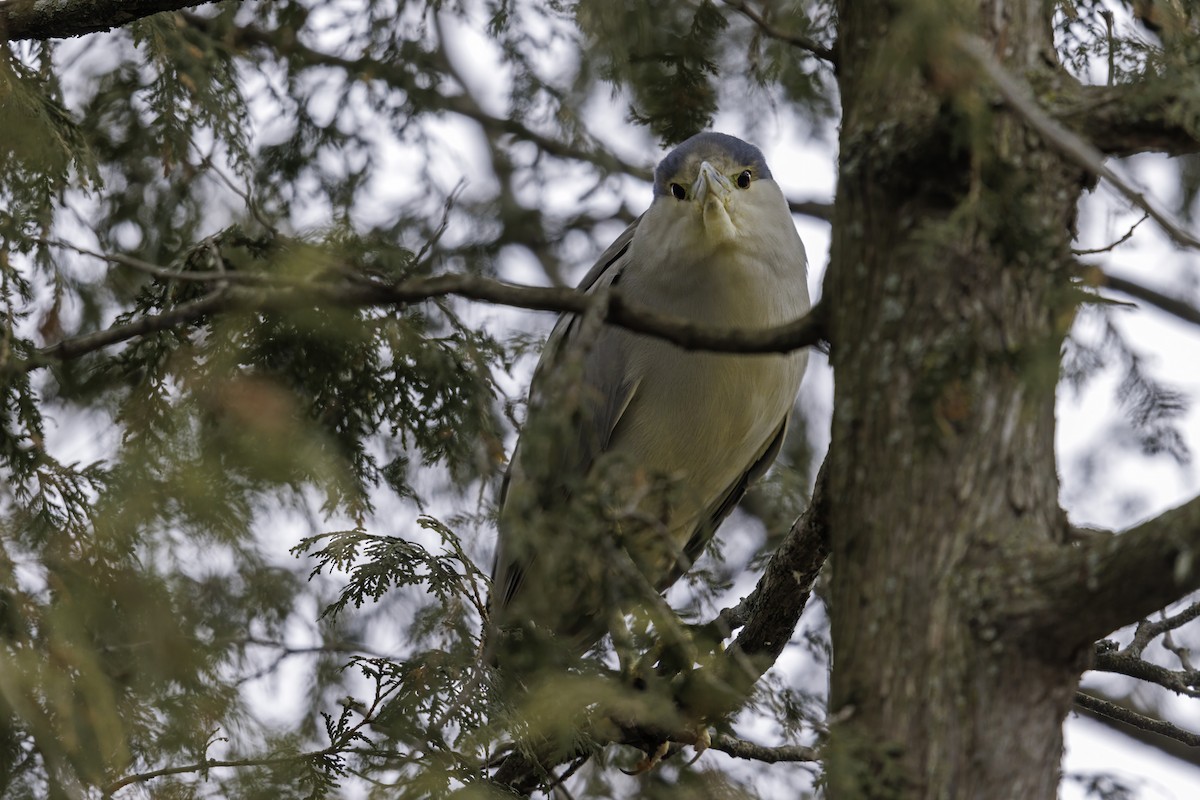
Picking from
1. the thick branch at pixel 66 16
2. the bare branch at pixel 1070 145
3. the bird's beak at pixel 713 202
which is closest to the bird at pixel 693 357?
the bird's beak at pixel 713 202

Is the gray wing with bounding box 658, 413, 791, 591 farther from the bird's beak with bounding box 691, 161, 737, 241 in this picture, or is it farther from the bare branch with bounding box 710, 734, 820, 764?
the bare branch with bounding box 710, 734, 820, 764

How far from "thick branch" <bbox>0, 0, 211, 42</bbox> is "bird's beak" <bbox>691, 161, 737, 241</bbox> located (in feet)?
5.19

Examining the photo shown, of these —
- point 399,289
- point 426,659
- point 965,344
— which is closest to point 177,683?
point 426,659

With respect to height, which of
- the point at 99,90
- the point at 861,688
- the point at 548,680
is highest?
the point at 99,90

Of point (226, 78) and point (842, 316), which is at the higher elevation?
point (226, 78)

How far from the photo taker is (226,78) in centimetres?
359

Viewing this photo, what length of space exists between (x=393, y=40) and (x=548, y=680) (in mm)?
3054

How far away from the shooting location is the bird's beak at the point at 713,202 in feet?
12.0

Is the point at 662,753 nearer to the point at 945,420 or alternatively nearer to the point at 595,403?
the point at 595,403

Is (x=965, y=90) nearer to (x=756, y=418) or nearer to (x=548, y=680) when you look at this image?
(x=548, y=680)

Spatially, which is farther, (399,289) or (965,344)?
(399,289)

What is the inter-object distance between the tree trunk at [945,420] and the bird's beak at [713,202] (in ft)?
5.72

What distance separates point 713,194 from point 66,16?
1.81 metres

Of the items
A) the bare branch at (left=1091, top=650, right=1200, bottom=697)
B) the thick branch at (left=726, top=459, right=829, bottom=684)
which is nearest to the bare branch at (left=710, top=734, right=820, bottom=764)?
the thick branch at (left=726, top=459, right=829, bottom=684)
